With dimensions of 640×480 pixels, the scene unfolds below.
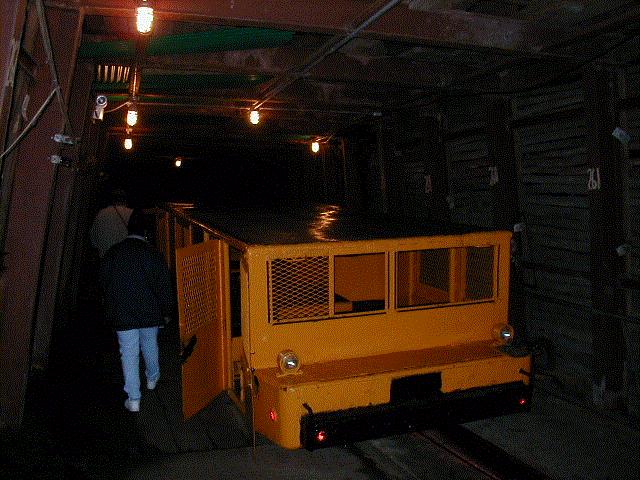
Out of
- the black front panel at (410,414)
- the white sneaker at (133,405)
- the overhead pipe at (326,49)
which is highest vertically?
the overhead pipe at (326,49)

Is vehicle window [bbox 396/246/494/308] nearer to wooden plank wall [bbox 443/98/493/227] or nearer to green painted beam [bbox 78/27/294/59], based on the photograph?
wooden plank wall [bbox 443/98/493/227]

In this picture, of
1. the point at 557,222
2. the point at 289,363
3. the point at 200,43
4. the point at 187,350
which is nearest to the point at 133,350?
the point at 187,350

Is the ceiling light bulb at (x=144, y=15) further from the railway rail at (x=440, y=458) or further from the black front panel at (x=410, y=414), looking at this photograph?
the railway rail at (x=440, y=458)

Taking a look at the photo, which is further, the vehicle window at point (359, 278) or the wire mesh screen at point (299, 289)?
the vehicle window at point (359, 278)

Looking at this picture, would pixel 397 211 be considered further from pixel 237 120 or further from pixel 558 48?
pixel 558 48

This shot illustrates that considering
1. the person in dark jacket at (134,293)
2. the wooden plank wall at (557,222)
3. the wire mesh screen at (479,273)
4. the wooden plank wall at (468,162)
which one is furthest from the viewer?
the wooden plank wall at (468,162)

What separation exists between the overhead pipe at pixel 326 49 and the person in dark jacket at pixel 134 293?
2.49 metres

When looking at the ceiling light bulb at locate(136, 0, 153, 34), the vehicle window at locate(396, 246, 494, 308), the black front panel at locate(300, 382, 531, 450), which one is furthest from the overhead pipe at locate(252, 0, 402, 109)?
the black front panel at locate(300, 382, 531, 450)

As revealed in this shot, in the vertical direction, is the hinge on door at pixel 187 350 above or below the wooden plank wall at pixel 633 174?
below

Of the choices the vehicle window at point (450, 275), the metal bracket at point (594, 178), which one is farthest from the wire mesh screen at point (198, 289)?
the metal bracket at point (594, 178)

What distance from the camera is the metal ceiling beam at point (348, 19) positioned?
4461mm

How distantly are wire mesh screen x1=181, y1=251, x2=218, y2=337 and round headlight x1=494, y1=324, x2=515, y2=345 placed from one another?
2819 mm

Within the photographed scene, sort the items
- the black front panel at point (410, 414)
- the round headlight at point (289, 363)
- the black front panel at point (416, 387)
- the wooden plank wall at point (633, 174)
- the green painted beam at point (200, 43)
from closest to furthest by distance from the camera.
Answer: the black front panel at point (410, 414) < the round headlight at point (289, 363) < the black front panel at point (416, 387) < the green painted beam at point (200, 43) < the wooden plank wall at point (633, 174)

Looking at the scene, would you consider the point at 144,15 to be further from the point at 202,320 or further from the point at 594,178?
the point at 594,178
